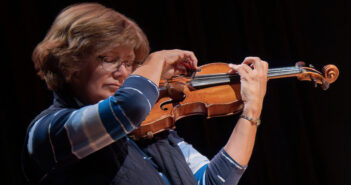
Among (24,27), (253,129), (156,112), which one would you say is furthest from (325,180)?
(24,27)

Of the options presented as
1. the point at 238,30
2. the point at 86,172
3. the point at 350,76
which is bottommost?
the point at 350,76

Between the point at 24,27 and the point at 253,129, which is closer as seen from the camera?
the point at 253,129

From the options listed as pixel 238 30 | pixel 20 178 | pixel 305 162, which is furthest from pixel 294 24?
pixel 20 178

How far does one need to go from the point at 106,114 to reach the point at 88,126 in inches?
1.8

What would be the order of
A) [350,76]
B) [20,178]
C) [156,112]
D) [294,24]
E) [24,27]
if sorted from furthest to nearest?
[294,24]
[350,76]
[24,27]
[20,178]
[156,112]

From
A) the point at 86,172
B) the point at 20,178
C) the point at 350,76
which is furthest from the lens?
the point at 350,76

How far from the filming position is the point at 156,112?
0.94 m

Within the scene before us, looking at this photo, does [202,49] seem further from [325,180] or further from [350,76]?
[325,180]

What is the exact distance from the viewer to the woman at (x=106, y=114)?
62cm

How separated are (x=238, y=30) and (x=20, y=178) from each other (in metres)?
1.52

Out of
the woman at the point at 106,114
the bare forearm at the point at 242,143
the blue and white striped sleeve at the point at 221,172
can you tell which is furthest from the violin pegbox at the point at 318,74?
the blue and white striped sleeve at the point at 221,172

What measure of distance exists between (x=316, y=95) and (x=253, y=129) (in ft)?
3.59

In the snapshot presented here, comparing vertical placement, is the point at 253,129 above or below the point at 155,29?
below

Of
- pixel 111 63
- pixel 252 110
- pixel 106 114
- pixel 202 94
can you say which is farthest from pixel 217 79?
pixel 106 114
